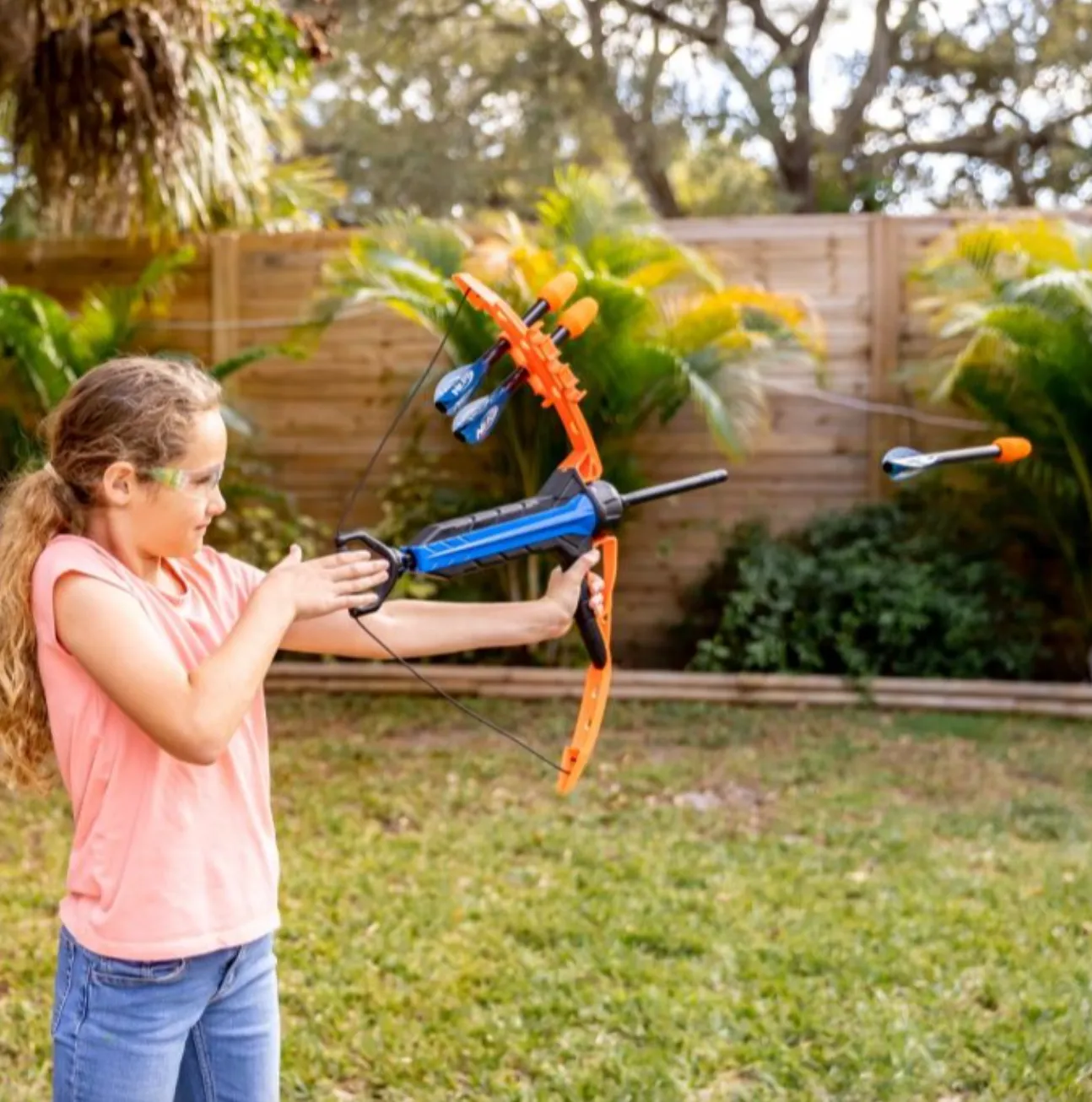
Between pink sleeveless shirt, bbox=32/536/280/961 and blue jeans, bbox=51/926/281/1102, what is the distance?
0.11 feet

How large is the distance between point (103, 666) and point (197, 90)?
593cm

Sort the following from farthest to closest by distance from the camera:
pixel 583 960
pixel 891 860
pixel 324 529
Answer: pixel 324 529, pixel 891 860, pixel 583 960

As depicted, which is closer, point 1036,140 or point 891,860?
point 891,860

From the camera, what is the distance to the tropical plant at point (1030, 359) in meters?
6.62

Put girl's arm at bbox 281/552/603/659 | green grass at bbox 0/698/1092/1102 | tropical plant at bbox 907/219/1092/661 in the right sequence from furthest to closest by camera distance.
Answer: tropical plant at bbox 907/219/1092/661
green grass at bbox 0/698/1092/1102
girl's arm at bbox 281/552/603/659

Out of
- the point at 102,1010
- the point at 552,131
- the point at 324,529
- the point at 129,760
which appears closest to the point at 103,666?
the point at 129,760

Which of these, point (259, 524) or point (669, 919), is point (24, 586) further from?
point (259, 524)

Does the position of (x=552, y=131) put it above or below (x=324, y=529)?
above

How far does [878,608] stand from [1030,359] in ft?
4.49

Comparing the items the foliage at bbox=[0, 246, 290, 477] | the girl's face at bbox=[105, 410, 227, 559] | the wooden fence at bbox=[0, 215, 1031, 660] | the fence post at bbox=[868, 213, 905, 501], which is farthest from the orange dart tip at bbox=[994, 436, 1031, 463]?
the fence post at bbox=[868, 213, 905, 501]

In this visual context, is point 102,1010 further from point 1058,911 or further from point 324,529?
point 324,529

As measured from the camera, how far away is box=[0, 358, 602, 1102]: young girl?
1652 mm

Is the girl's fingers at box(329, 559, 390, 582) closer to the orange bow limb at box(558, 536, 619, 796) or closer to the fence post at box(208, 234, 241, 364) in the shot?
the orange bow limb at box(558, 536, 619, 796)

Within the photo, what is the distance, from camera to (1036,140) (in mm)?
16141
